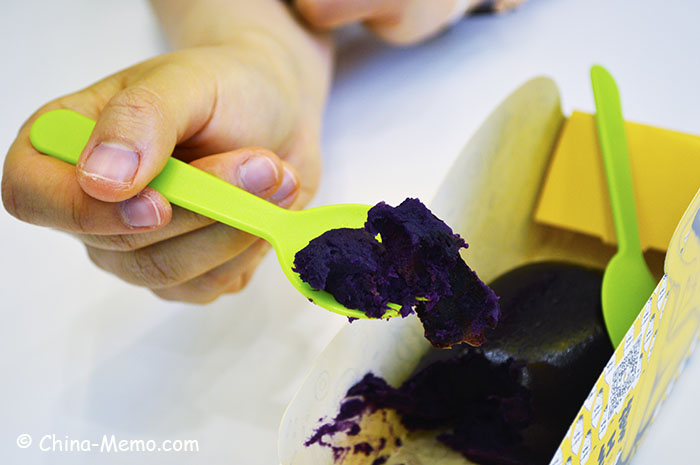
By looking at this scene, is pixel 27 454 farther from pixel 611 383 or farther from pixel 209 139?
pixel 611 383

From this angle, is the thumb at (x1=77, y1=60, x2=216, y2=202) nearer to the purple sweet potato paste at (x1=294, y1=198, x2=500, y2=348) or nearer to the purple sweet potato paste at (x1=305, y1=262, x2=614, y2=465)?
the purple sweet potato paste at (x1=294, y1=198, x2=500, y2=348)

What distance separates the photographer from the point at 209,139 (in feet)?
2.05

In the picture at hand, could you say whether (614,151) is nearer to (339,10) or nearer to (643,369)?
(643,369)

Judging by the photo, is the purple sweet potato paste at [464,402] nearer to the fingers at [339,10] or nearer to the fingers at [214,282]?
the fingers at [214,282]

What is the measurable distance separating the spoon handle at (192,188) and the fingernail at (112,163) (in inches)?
1.3

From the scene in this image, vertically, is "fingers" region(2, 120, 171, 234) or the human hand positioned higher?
the human hand

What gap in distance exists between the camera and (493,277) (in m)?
0.69

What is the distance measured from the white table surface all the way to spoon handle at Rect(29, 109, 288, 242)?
189 mm

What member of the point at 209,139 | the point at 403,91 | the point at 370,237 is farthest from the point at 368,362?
the point at 403,91

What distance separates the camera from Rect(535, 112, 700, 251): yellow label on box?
2.13 feet

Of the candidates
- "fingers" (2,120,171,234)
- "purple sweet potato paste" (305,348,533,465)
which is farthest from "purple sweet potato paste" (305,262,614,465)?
"fingers" (2,120,171,234)

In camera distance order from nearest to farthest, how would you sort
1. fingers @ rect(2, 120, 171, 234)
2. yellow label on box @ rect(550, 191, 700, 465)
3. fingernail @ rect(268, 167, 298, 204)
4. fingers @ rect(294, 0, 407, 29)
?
yellow label on box @ rect(550, 191, 700, 465) < fingers @ rect(2, 120, 171, 234) < fingernail @ rect(268, 167, 298, 204) < fingers @ rect(294, 0, 407, 29)

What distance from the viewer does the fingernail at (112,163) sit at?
1.53 ft

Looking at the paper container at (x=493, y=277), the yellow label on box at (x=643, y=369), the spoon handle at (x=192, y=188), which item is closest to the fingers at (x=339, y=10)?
the paper container at (x=493, y=277)
